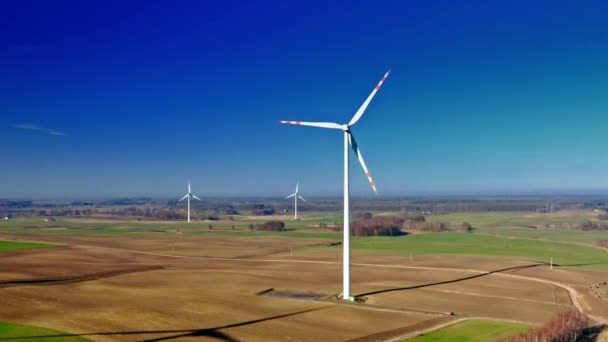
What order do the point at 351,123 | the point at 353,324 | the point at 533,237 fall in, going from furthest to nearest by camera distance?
the point at 533,237
the point at 351,123
the point at 353,324

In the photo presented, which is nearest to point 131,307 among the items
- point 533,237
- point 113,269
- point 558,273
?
point 113,269

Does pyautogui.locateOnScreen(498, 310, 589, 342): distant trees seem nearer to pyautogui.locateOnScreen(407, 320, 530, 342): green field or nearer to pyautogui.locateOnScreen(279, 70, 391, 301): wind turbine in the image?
pyautogui.locateOnScreen(407, 320, 530, 342): green field

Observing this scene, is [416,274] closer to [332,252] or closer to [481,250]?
[332,252]

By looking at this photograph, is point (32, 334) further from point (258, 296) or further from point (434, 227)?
point (434, 227)

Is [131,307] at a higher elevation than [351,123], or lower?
lower

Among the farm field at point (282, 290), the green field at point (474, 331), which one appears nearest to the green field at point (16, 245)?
the farm field at point (282, 290)

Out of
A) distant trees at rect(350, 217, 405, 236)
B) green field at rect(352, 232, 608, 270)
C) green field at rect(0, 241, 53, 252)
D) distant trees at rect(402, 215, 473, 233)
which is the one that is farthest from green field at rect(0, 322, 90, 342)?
distant trees at rect(402, 215, 473, 233)

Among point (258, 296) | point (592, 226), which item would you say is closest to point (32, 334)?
point (258, 296)

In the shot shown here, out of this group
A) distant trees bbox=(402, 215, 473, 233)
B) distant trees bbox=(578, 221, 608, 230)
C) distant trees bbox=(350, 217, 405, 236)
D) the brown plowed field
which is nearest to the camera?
the brown plowed field
